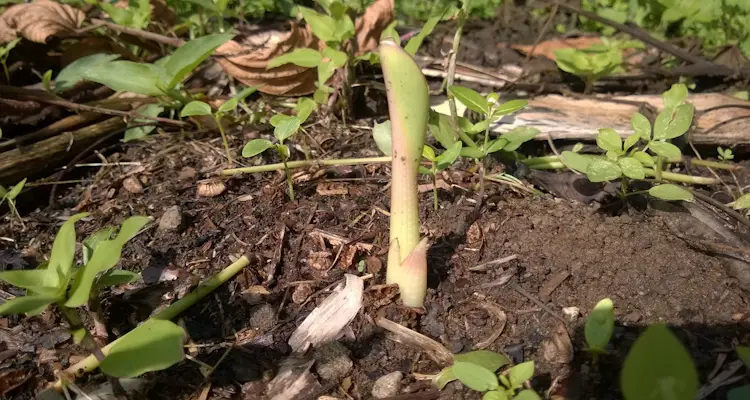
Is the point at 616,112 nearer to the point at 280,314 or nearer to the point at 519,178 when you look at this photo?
the point at 519,178

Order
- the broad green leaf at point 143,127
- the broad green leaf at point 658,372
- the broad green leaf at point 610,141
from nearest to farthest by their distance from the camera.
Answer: the broad green leaf at point 658,372
the broad green leaf at point 610,141
the broad green leaf at point 143,127

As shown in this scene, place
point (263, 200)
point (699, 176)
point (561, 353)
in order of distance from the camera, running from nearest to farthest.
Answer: point (561, 353) → point (263, 200) → point (699, 176)

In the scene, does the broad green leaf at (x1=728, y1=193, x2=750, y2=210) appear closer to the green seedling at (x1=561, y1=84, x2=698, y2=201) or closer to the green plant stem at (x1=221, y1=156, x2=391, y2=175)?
the green seedling at (x1=561, y1=84, x2=698, y2=201)

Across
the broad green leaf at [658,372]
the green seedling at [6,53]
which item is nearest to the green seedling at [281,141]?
the broad green leaf at [658,372]

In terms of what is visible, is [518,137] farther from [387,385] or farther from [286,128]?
[387,385]

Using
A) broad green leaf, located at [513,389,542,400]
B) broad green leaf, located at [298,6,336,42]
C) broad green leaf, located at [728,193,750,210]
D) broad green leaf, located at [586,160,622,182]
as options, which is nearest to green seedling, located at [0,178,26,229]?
broad green leaf, located at [298,6,336,42]

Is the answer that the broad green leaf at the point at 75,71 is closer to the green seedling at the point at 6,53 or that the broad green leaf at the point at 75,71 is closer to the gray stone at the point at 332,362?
the green seedling at the point at 6,53

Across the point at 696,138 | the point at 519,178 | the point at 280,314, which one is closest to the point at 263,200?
the point at 280,314
